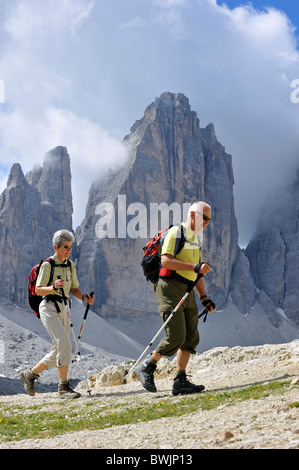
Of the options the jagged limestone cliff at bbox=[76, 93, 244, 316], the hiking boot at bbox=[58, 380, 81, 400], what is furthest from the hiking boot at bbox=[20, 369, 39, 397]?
the jagged limestone cliff at bbox=[76, 93, 244, 316]

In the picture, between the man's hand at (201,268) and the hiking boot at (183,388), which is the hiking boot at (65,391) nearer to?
the hiking boot at (183,388)

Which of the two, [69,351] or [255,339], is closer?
[69,351]

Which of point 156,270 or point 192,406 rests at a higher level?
point 156,270

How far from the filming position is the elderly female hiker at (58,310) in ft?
30.7

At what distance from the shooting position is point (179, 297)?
8.14 metres

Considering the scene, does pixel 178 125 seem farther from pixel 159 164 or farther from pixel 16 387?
pixel 16 387

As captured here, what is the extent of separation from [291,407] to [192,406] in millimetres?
1606

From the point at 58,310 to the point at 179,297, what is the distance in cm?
262

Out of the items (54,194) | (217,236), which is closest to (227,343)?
(217,236)

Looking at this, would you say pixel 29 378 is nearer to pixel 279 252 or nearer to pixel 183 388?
pixel 183 388

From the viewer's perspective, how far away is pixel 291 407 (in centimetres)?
511

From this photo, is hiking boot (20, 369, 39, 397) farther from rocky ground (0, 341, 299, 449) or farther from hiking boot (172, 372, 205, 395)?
hiking boot (172, 372, 205, 395)

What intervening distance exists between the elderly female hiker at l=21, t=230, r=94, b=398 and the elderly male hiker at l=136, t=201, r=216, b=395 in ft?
5.95

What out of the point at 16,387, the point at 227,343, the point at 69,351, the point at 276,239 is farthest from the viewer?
the point at 276,239
